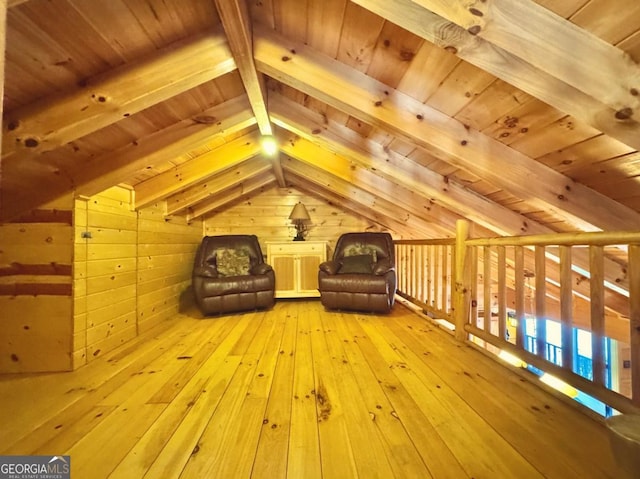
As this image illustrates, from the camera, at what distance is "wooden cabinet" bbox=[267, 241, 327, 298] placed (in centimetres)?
425

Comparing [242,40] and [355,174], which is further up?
[242,40]

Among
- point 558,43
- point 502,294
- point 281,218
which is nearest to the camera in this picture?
point 558,43

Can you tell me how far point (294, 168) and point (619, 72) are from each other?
313 centimetres

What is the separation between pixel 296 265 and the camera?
14.0ft

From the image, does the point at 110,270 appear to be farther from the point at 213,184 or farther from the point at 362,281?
the point at 362,281

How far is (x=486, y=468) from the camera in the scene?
109 centimetres

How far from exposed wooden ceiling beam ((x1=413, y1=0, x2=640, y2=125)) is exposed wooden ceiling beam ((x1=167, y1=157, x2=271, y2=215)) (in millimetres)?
2932

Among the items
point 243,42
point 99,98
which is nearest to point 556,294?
point 243,42

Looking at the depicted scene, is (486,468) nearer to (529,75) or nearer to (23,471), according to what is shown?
(529,75)

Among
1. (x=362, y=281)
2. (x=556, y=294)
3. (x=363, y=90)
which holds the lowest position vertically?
(x=556, y=294)

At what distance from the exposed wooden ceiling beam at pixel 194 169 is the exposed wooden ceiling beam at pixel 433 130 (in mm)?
1333

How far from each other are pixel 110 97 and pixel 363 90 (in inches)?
52.1

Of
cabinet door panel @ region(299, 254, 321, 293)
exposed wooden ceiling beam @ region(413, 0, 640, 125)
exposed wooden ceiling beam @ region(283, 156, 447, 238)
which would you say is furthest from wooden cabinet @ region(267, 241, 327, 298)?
exposed wooden ceiling beam @ region(413, 0, 640, 125)

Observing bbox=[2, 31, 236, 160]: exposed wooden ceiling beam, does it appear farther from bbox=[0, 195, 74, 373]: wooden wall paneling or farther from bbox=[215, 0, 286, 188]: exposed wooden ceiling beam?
bbox=[0, 195, 74, 373]: wooden wall paneling
